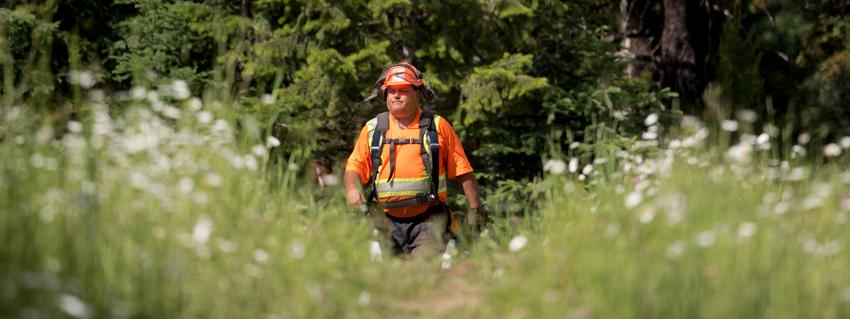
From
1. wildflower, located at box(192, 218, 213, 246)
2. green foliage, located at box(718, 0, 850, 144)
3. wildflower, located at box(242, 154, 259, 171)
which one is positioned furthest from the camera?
green foliage, located at box(718, 0, 850, 144)

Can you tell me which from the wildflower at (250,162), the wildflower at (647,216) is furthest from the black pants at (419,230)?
the wildflower at (647,216)

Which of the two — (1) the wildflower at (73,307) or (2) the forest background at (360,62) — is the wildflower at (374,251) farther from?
(2) the forest background at (360,62)

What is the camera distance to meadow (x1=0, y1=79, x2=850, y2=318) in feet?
13.0

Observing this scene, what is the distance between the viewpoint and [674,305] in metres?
4.11

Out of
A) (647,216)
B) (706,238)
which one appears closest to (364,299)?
(647,216)

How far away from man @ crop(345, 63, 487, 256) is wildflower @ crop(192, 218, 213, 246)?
2.28 meters

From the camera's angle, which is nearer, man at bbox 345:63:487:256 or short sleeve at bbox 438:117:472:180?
man at bbox 345:63:487:256

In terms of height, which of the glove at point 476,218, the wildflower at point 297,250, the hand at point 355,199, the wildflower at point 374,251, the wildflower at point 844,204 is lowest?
the glove at point 476,218

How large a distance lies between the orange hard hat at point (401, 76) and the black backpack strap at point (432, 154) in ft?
0.93

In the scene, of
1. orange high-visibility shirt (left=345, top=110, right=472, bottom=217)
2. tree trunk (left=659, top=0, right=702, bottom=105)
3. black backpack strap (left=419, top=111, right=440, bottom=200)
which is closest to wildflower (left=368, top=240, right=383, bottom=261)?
orange high-visibility shirt (left=345, top=110, right=472, bottom=217)

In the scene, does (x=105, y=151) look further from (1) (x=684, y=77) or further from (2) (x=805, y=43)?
(2) (x=805, y=43)

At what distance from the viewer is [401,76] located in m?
6.56

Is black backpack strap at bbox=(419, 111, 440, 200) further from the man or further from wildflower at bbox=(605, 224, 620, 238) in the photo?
wildflower at bbox=(605, 224, 620, 238)

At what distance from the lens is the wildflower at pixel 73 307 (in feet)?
10.5
